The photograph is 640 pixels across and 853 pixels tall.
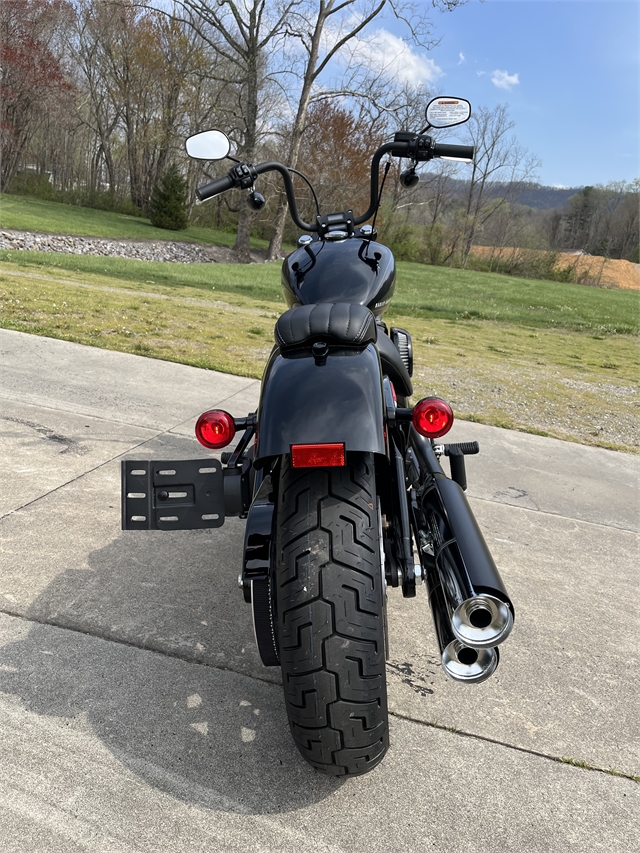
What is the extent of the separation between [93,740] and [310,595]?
2.57ft

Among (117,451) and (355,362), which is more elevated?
(355,362)

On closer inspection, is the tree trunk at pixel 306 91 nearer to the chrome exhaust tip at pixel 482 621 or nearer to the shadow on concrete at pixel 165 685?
the shadow on concrete at pixel 165 685

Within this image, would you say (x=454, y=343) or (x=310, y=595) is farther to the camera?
(x=454, y=343)

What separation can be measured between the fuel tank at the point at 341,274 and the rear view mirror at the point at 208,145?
704 mm

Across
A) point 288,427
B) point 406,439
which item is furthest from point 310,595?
point 406,439

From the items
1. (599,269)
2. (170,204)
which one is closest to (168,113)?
(170,204)

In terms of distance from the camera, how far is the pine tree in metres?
32.8

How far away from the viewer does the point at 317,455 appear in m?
1.64

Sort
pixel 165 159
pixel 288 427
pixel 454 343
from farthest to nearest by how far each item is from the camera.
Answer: pixel 165 159
pixel 454 343
pixel 288 427

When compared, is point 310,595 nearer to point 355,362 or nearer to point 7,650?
point 355,362

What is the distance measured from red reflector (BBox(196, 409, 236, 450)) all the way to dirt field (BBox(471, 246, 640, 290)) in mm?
47051

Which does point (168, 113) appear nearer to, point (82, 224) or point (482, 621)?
point (82, 224)

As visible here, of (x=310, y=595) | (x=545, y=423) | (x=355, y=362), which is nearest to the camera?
(x=310, y=595)

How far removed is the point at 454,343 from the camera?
11.0 meters
